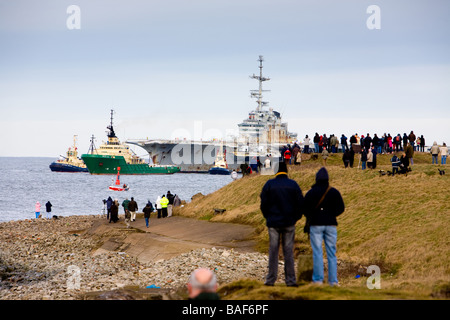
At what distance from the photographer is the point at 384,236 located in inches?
635

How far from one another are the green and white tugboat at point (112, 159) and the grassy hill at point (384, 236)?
3979 inches

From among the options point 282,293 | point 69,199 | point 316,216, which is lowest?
point 69,199

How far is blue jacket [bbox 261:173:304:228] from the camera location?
8.86 meters

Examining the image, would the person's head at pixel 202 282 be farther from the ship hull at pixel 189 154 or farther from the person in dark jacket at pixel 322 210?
the ship hull at pixel 189 154

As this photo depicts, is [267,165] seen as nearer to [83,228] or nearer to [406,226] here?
[83,228]

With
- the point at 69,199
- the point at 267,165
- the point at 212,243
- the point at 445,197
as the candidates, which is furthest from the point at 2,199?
the point at 445,197

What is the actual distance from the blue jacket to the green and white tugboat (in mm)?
118820

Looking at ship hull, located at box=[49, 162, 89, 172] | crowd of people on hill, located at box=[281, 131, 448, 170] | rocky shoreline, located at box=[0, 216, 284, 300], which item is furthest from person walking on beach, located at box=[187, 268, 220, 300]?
ship hull, located at box=[49, 162, 89, 172]

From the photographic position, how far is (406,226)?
16.4m

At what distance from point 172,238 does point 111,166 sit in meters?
108

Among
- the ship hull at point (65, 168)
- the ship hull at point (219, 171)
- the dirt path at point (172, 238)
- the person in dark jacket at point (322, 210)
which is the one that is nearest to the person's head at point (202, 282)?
the person in dark jacket at point (322, 210)

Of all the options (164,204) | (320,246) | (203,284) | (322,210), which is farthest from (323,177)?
(164,204)

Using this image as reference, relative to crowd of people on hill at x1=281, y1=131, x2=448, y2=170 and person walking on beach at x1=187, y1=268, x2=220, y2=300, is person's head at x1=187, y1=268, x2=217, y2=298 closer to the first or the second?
person walking on beach at x1=187, y1=268, x2=220, y2=300
